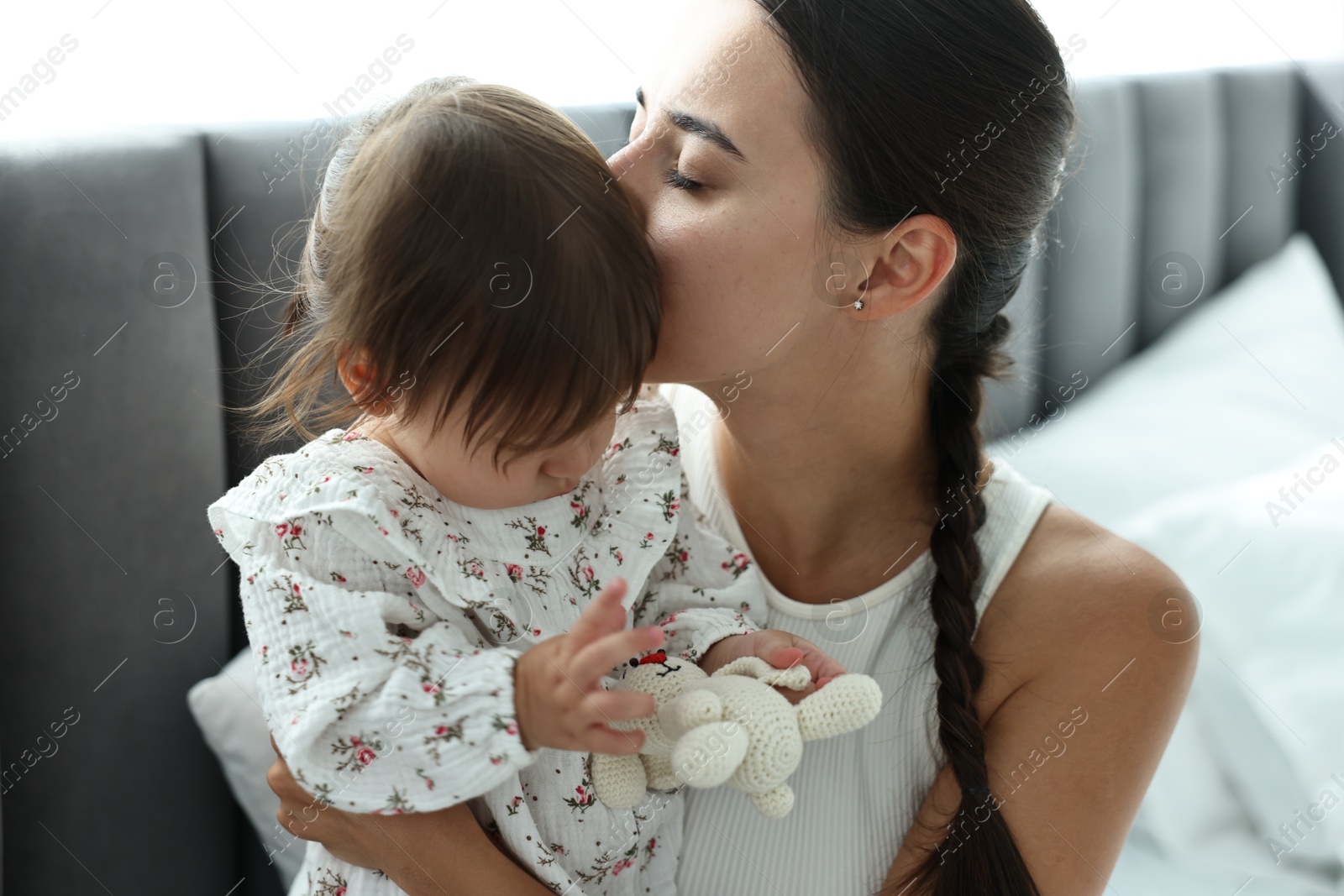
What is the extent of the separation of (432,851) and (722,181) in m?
0.66

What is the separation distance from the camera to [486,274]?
0.74m

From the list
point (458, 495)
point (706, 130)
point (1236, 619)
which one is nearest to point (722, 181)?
point (706, 130)

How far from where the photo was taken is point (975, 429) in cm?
114

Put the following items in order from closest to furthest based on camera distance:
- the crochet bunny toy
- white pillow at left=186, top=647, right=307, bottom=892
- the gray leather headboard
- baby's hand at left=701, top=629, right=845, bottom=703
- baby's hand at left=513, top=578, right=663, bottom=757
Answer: baby's hand at left=513, top=578, right=663, bottom=757
the crochet bunny toy
baby's hand at left=701, top=629, right=845, bottom=703
the gray leather headboard
white pillow at left=186, top=647, right=307, bottom=892

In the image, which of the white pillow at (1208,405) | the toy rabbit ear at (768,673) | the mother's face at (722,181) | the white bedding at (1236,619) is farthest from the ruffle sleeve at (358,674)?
the white pillow at (1208,405)

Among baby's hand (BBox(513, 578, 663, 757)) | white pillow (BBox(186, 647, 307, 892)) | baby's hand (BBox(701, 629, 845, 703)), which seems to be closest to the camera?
baby's hand (BBox(513, 578, 663, 757))

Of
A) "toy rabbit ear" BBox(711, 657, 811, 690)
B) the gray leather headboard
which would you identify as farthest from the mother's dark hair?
the gray leather headboard

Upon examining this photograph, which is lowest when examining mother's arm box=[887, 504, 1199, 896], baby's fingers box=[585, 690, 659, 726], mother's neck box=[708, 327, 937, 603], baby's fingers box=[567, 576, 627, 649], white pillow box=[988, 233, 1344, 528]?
white pillow box=[988, 233, 1344, 528]

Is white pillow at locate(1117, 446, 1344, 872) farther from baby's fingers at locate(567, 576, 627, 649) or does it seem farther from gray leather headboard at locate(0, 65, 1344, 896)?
gray leather headboard at locate(0, 65, 1344, 896)

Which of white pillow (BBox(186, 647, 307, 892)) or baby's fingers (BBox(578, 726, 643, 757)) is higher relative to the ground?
baby's fingers (BBox(578, 726, 643, 757))

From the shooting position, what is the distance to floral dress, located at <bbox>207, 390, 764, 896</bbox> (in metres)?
0.73

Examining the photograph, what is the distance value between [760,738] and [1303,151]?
2543 mm

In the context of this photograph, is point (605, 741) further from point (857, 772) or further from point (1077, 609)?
point (1077, 609)

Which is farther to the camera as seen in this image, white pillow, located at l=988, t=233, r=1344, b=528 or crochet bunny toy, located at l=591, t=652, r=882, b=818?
white pillow, located at l=988, t=233, r=1344, b=528
